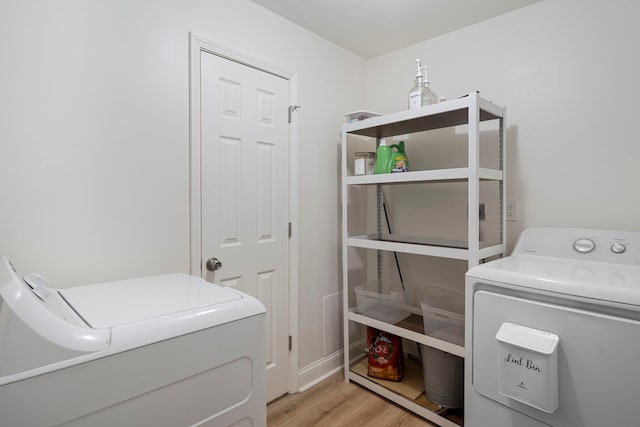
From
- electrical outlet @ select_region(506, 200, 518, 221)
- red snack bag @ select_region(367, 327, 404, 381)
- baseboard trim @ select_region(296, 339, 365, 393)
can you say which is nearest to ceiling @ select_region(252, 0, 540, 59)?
electrical outlet @ select_region(506, 200, 518, 221)

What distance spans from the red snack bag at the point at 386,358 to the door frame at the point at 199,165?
51cm

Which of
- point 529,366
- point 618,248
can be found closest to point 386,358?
point 529,366

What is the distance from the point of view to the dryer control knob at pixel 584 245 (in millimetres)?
1596

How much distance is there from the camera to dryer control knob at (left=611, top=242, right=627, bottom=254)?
4.98ft

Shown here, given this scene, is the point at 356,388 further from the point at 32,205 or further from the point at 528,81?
the point at 528,81

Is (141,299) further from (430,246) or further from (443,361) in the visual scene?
(443,361)

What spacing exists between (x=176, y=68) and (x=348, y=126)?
1.07m

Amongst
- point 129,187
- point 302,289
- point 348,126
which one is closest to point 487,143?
point 348,126

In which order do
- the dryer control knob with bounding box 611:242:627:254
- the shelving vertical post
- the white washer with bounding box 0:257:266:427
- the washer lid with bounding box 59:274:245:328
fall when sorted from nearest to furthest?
the white washer with bounding box 0:257:266:427
the washer lid with bounding box 59:274:245:328
the dryer control knob with bounding box 611:242:627:254
the shelving vertical post

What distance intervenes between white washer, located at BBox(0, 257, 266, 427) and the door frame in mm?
499

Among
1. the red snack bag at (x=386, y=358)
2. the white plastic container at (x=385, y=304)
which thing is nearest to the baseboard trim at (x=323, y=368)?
the red snack bag at (x=386, y=358)

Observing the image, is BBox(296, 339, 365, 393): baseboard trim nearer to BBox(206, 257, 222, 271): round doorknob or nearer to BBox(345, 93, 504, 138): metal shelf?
BBox(206, 257, 222, 271): round doorknob

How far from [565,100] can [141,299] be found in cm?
223

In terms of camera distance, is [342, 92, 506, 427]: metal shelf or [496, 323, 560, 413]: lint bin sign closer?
[496, 323, 560, 413]: lint bin sign
